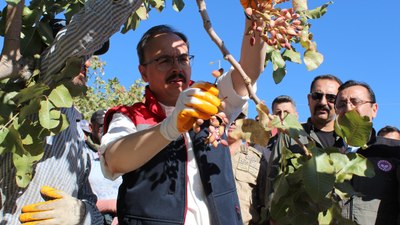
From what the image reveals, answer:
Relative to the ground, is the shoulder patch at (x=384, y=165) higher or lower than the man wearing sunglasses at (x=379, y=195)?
higher

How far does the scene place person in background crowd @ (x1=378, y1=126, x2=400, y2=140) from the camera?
5.85 meters

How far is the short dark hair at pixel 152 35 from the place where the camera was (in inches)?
88.8

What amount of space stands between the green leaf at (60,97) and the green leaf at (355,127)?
851mm

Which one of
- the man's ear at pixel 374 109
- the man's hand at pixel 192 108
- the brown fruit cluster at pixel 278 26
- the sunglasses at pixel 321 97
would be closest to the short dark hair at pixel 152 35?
the man's hand at pixel 192 108

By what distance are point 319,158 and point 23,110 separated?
963 mm

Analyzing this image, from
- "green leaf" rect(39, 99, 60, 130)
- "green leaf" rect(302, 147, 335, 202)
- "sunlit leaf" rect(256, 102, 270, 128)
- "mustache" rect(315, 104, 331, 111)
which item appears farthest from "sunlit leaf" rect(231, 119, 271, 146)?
"mustache" rect(315, 104, 331, 111)

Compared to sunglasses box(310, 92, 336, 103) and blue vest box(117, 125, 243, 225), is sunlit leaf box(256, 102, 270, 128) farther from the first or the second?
sunglasses box(310, 92, 336, 103)

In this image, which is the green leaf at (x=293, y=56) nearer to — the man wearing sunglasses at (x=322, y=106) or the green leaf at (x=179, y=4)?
the green leaf at (x=179, y=4)

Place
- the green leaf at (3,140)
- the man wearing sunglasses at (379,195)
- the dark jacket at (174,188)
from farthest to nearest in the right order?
1. the man wearing sunglasses at (379,195)
2. the dark jacket at (174,188)
3. the green leaf at (3,140)

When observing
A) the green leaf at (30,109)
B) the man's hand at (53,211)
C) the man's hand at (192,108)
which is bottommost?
the man's hand at (53,211)

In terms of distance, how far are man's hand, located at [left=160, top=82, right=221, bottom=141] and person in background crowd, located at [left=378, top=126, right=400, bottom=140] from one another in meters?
4.51

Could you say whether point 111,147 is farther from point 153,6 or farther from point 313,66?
point 153,6

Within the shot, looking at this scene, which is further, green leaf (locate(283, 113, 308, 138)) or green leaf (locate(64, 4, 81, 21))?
green leaf (locate(64, 4, 81, 21))

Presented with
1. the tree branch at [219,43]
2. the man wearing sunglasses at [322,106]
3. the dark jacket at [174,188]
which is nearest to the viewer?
the tree branch at [219,43]
